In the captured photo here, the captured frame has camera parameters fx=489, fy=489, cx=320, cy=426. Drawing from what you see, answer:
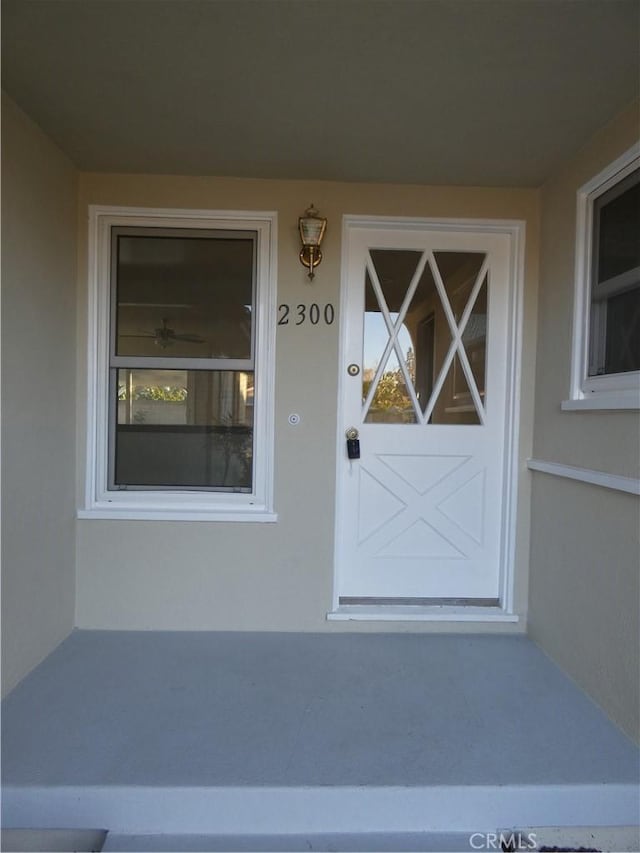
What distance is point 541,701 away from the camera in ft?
6.74

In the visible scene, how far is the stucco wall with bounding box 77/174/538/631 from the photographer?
2.60 meters

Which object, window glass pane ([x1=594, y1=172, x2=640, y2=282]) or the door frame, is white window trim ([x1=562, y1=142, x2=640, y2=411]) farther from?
the door frame

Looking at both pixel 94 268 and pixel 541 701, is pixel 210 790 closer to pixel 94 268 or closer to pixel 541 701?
Answer: pixel 541 701

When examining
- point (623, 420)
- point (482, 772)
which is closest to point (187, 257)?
point (623, 420)

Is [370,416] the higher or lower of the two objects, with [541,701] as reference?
higher

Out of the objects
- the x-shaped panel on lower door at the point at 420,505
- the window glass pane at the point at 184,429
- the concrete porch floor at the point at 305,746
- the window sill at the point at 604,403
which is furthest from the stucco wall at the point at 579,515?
the window glass pane at the point at 184,429

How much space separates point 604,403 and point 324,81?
5.49 ft

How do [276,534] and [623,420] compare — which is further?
[276,534]

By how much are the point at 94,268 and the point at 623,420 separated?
2605 mm

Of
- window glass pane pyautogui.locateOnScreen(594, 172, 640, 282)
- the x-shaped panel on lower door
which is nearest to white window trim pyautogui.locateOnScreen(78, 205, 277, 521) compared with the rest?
the x-shaped panel on lower door

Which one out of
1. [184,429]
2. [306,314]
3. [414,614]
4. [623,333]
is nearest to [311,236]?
[306,314]

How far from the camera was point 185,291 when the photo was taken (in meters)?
2.65

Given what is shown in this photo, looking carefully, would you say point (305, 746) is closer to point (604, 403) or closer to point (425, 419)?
point (425, 419)

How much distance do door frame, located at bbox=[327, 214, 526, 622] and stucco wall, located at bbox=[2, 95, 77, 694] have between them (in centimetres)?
139
